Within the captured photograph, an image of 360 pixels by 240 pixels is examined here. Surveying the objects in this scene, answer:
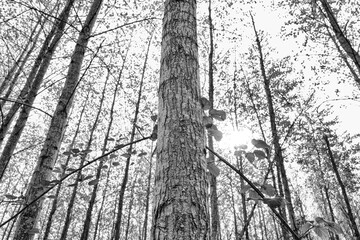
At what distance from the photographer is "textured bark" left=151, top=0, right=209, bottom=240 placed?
635 millimetres

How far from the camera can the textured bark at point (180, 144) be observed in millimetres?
635

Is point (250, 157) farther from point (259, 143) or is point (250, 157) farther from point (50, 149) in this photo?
point (50, 149)

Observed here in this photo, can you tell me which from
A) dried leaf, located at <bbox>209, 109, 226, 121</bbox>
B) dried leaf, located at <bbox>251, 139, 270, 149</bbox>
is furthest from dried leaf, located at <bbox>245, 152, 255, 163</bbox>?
dried leaf, located at <bbox>209, 109, 226, 121</bbox>

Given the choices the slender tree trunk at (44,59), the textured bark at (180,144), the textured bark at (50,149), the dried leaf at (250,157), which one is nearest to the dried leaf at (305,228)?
the dried leaf at (250,157)

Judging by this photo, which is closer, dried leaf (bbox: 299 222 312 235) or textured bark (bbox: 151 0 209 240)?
textured bark (bbox: 151 0 209 240)

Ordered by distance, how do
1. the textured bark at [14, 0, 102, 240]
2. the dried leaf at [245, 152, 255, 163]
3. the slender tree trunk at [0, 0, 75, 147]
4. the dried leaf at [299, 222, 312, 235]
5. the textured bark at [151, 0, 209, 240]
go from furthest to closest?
1. the slender tree trunk at [0, 0, 75, 147]
2. the textured bark at [14, 0, 102, 240]
3. the dried leaf at [245, 152, 255, 163]
4. the dried leaf at [299, 222, 312, 235]
5. the textured bark at [151, 0, 209, 240]

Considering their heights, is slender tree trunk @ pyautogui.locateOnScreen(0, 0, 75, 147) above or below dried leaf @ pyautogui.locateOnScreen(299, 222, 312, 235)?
above

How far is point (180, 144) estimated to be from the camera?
30.4 inches

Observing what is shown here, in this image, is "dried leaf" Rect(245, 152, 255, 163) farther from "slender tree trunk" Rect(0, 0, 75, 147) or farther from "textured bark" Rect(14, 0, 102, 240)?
"slender tree trunk" Rect(0, 0, 75, 147)

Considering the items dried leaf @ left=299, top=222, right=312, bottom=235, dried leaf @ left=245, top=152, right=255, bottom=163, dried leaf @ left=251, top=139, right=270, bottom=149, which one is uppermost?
dried leaf @ left=251, top=139, right=270, bottom=149

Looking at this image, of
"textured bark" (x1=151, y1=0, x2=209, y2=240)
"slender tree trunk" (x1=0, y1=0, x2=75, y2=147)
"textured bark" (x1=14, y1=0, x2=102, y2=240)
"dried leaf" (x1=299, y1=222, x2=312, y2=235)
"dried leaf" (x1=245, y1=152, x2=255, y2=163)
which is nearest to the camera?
"textured bark" (x1=151, y1=0, x2=209, y2=240)

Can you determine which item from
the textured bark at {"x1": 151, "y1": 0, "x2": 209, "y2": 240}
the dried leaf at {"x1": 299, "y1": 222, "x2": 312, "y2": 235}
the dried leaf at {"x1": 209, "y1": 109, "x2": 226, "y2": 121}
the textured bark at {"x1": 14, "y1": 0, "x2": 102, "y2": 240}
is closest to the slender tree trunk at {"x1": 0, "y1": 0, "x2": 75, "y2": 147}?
the textured bark at {"x1": 14, "y1": 0, "x2": 102, "y2": 240}

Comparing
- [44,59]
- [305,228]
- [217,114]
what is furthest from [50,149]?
[44,59]

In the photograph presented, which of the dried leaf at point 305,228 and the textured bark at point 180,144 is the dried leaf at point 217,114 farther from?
the dried leaf at point 305,228
